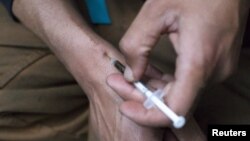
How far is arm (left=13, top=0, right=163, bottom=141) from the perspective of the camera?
3.03 ft

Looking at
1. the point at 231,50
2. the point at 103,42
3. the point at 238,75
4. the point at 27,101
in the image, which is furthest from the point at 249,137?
the point at 27,101

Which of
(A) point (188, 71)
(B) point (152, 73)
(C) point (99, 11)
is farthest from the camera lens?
(C) point (99, 11)

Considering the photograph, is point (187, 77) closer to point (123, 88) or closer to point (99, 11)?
point (123, 88)

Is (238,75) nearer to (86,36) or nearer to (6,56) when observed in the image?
(86,36)

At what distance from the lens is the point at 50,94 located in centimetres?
105

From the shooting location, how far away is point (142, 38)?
799 mm

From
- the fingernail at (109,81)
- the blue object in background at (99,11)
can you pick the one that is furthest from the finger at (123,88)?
the blue object in background at (99,11)

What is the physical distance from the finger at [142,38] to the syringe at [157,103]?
0.8 inches

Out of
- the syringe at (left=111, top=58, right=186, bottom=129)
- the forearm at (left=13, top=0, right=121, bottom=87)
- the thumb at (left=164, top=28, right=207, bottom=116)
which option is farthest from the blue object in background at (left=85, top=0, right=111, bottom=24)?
the thumb at (left=164, top=28, right=207, bottom=116)

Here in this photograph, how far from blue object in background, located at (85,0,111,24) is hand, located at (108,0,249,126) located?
201mm

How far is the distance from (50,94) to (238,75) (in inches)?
15.7

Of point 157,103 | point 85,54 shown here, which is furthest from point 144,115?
point 85,54

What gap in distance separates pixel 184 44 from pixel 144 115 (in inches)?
5.1

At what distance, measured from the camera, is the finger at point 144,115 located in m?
0.79
